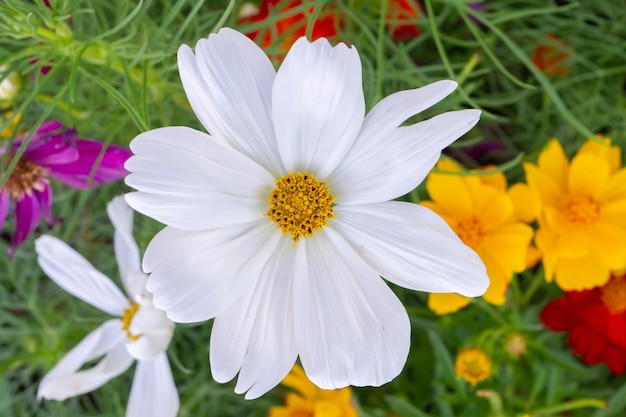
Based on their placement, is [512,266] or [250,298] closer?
[250,298]

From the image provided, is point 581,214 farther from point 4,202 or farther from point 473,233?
point 4,202

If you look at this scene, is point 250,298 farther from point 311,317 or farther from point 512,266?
point 512,266

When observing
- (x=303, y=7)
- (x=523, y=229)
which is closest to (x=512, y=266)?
(x=523, y=229)

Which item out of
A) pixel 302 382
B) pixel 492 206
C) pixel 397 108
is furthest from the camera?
pixel 302 382

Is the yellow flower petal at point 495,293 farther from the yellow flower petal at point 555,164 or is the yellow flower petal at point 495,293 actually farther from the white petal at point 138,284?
the white petal at point 138,284

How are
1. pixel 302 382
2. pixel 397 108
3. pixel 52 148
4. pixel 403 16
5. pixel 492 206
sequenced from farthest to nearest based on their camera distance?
pixel 403 16
pixel 302 382
pixel 492 206
pixel 52 148
pixel 397 108

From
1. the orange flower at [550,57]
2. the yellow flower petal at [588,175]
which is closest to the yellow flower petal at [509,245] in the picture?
the yellow flower petal at [588,175]

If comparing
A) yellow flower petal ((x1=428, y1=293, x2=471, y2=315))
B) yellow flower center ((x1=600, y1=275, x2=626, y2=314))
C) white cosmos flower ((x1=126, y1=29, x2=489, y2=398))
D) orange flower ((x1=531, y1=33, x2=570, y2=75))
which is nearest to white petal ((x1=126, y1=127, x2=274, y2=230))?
white cosmos flower ((x1=126, y1=29, x2=489, y2=398))

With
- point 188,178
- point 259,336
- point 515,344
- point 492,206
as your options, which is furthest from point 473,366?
point 188,178
